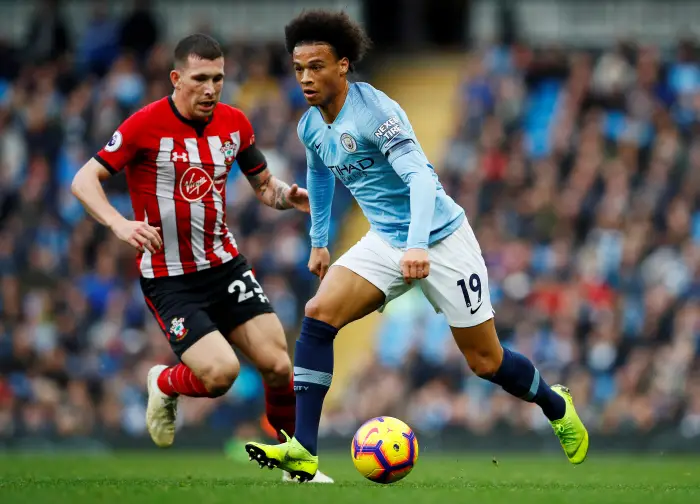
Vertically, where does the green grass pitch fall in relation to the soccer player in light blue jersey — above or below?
below

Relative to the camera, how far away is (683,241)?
15586 mm

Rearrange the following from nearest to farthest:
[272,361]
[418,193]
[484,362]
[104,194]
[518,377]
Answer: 1. [418,193]
2. [484,362]
3. [518,377]
4. [104,194]
5. [272,361]

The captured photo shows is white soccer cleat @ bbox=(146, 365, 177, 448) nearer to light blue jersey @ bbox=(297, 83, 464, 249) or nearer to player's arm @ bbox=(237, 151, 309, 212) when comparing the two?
player's arm @ bbox=(237, 151, 309, 212)

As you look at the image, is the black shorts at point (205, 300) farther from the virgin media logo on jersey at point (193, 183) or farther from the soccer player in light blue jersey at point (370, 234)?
the soccer player in light blue jersey at point (370, 234)

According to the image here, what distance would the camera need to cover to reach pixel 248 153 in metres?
8.68

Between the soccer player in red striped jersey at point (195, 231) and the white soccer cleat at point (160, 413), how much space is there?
1 cm

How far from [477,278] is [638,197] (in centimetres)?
902

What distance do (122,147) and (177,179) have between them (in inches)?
16.3

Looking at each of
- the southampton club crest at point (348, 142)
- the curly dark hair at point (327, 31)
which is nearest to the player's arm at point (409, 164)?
the southampton club crest at point (348, 142)

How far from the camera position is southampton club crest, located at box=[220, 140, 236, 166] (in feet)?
27.6

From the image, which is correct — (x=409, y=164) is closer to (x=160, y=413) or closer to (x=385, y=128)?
(x=385, y=128)

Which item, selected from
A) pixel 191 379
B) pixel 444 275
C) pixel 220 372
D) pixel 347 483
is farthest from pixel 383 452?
pixel 191 379

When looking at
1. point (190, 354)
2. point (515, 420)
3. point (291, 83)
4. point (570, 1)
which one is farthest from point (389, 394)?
point (570, 1)

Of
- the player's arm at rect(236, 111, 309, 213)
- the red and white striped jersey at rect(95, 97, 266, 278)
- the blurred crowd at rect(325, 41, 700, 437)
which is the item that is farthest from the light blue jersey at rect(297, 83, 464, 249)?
the blurred crowd at rect(325, 41, 700, 437)
